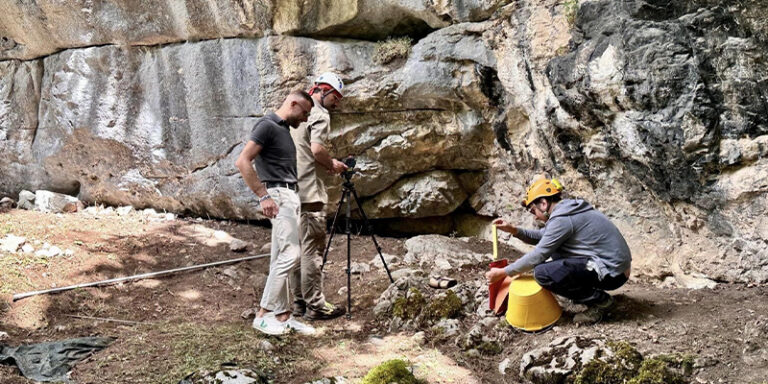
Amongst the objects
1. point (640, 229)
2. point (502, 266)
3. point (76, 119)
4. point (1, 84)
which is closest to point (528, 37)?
point (640, 229)

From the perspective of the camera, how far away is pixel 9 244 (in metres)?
6.62

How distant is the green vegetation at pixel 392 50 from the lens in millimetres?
7965

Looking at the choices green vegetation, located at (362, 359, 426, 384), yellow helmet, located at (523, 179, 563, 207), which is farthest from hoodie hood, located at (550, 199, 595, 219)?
green vegetation, located at (362, 359, 426, 384)

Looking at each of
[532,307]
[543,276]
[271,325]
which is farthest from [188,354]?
[543,276]

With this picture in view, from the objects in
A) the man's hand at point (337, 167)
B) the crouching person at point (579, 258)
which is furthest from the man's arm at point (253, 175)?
the crouching person at point (579, 258)

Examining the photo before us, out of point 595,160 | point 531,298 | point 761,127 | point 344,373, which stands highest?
point 761,127

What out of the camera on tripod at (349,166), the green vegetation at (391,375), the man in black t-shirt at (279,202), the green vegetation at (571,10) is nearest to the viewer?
the green vegetation at (391,375)

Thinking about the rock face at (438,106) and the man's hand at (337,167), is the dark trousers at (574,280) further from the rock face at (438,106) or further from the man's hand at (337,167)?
the man's hand at (337,167)

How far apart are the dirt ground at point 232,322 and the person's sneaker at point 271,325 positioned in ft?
0.28

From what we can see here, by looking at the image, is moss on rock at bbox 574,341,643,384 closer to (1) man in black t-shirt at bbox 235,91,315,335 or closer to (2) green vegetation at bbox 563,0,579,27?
(1) man in black t-shirt at bbox 235,91,315,335

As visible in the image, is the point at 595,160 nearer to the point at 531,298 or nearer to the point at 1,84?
the point at 531,298

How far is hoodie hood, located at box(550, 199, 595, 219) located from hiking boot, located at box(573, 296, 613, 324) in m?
0.74

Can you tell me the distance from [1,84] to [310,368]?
8852mm

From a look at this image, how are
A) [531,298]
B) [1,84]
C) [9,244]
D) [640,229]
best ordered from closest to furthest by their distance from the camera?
1. [531,298]
2. [640,229]
3. [9,244]
4. [1,84]
